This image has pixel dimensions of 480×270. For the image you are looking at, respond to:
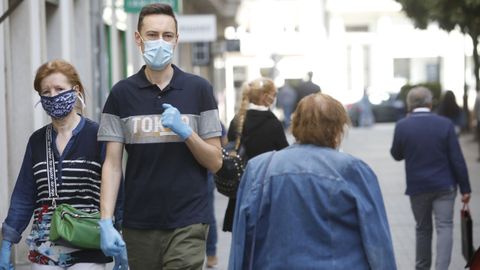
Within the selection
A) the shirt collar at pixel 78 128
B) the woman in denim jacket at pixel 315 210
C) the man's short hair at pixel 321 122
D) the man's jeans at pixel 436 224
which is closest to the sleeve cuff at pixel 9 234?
the shirt collar at pixel 78 128

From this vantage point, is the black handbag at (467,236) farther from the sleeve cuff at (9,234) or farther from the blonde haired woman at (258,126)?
the sleeve cuff at (9,234)

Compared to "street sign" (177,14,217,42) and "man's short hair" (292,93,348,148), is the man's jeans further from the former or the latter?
"street sign" (177,14,217,42)

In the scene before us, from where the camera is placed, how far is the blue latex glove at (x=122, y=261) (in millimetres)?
5559

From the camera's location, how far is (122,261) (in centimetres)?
562

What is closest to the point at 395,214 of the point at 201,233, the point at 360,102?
the point at 201,233

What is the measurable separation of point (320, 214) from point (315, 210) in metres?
0.03

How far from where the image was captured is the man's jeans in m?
9.53

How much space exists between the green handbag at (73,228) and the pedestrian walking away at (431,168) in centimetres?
432

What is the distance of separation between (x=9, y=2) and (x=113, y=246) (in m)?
6.48

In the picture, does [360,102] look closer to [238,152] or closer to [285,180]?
[238,152]

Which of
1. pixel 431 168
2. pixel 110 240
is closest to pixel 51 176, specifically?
pixel 110 240

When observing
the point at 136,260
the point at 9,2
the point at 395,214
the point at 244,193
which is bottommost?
the point at 395,214

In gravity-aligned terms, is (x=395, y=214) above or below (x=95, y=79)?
below

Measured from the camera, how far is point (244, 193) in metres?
5.02
